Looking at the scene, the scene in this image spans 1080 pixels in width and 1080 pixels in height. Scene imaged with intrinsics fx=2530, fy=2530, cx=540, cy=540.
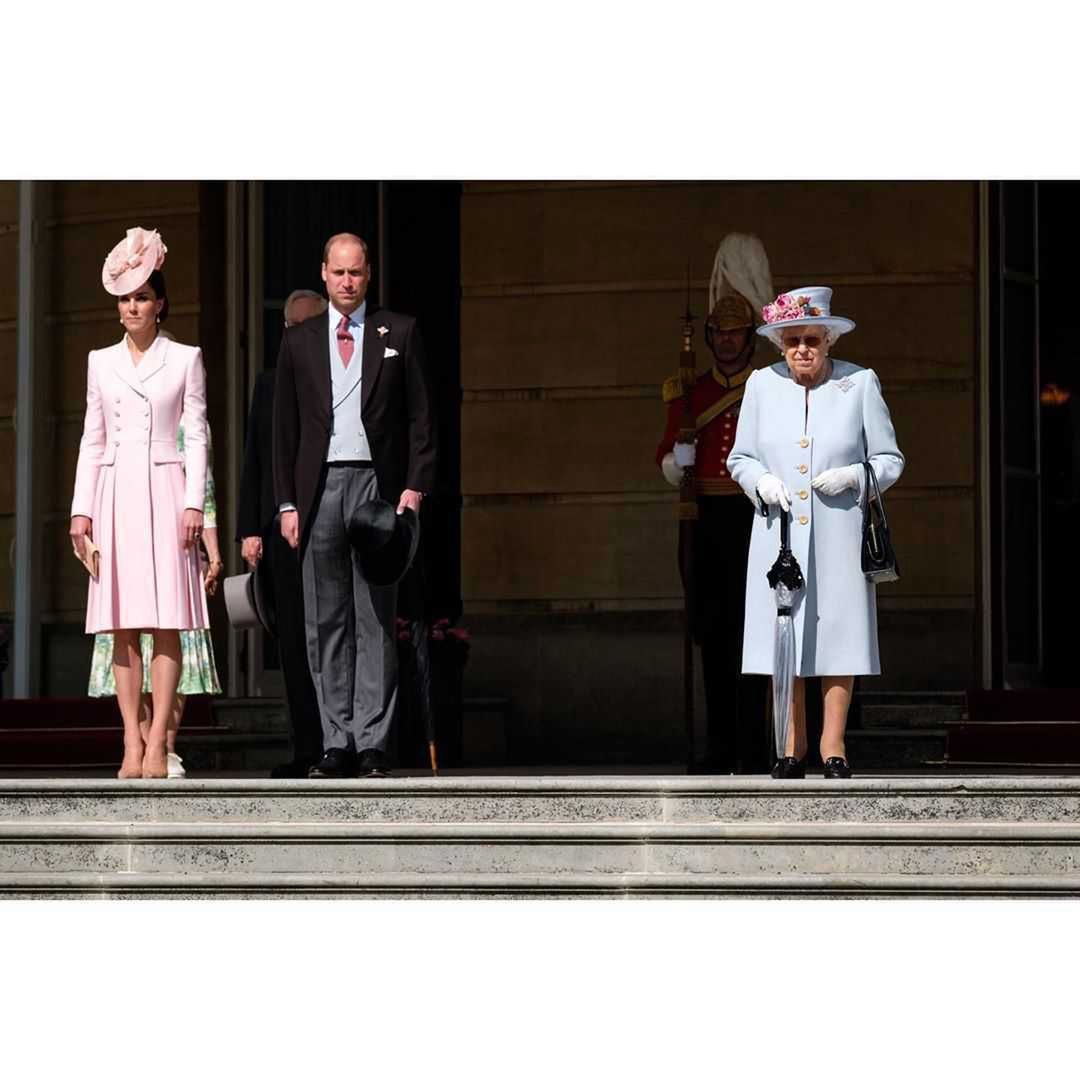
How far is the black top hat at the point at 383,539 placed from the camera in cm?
916

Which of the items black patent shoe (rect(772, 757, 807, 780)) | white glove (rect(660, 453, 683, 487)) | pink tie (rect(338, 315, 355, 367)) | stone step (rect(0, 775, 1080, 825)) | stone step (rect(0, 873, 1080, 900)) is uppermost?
pink tie (rect(338, 315, 355, 367))

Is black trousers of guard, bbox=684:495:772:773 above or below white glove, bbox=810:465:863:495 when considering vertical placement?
below

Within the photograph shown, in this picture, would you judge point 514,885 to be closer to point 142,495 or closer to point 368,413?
point 368,413

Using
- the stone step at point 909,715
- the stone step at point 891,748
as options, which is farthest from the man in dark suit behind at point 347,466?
the stone step at point 909,715

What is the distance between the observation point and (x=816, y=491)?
29.5 feet

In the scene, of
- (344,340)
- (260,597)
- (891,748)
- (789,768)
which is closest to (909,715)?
(891,748)

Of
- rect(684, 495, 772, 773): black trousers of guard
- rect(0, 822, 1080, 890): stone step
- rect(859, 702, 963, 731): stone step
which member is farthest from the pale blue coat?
rect(859, 702, 963, 731): stone step

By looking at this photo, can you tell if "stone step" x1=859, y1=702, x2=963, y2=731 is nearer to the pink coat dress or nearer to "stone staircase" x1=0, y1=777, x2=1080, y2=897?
"stone staircase" x1=0, y1=777, x2=1080, y2=897

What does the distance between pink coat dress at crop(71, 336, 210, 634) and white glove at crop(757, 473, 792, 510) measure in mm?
2070

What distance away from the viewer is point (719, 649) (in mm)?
10523

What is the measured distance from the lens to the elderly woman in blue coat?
8922 mm

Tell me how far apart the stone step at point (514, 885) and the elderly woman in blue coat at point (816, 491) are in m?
0.69

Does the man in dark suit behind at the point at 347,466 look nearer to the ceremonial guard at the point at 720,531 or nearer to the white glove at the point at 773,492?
the white glove at the point at 773,492

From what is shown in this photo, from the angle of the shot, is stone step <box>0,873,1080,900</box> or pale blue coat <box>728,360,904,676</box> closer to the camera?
stone step <box>0,873,1080,900</box>
